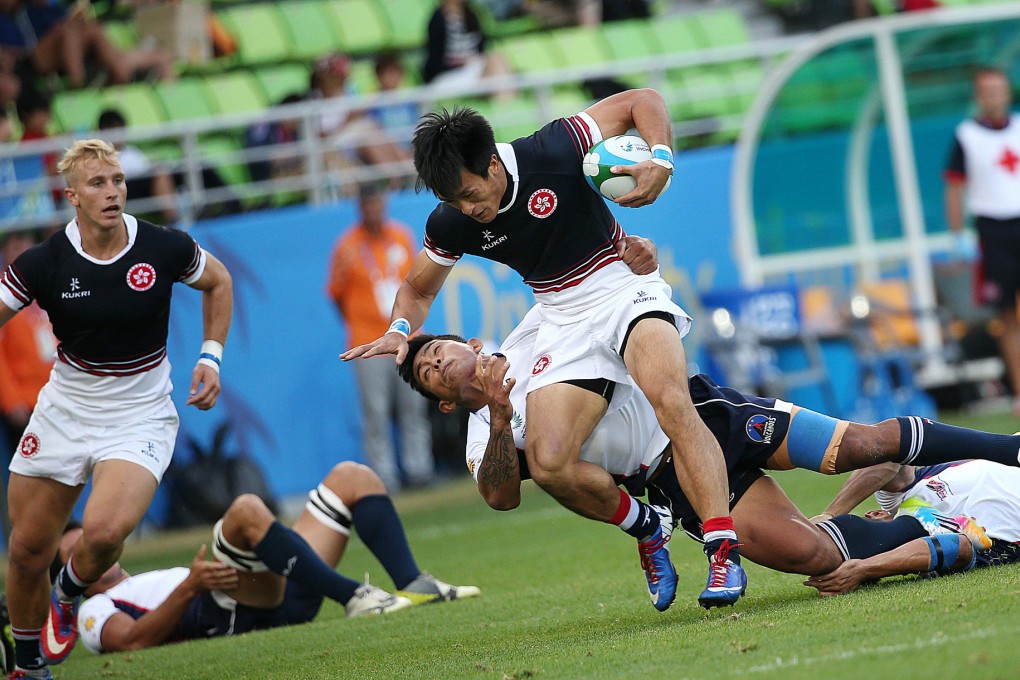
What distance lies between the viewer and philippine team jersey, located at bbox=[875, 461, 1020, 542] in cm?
588

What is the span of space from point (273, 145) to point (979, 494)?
992 cm

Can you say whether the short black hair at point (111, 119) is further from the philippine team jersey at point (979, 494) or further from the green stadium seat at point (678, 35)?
the philippine team jersey at point (979, 494)

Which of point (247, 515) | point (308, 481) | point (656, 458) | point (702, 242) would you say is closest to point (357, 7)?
point (702, 242)

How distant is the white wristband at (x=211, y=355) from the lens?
7188 millimetres

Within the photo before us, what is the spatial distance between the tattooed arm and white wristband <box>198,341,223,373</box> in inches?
71.5

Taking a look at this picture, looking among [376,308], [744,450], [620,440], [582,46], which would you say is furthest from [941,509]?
[582,46]

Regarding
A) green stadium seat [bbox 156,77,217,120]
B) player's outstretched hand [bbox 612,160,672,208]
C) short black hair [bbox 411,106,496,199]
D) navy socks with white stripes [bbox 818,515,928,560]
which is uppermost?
green stadium seat [bbox 156,77,217,120]

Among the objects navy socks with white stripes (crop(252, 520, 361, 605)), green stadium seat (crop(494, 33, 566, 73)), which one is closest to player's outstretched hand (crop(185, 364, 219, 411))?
navy socks with white stripes (crop(252, 520, 361, 605))

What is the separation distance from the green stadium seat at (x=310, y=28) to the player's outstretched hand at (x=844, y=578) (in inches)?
533

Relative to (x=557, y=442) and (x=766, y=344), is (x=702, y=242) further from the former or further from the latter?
(x=557, y=442)

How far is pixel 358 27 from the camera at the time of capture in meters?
18.6

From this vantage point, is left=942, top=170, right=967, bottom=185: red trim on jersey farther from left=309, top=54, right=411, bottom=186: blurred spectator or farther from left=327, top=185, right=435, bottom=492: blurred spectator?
left=309, top=54, right=411, bottom=186: blurred spectator

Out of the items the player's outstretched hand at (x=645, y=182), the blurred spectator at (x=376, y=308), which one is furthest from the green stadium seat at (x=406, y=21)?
the player's outstretched hand at (x=645, y=182)

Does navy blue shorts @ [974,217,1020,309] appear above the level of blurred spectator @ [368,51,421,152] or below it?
below
